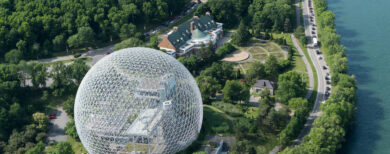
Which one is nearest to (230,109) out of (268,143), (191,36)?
(268,143)

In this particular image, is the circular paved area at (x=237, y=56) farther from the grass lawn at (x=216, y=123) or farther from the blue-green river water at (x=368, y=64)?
the blue-green river water at (x=368, y=64)

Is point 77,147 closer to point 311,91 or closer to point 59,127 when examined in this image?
point 59,127

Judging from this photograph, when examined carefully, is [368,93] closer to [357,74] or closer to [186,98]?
[357,74]

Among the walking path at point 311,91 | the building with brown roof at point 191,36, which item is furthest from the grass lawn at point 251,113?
the building with brown roof at point 191,36

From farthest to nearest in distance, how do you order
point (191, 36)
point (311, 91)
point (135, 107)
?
point (191, 36), point (311, 91), point (135, 107)

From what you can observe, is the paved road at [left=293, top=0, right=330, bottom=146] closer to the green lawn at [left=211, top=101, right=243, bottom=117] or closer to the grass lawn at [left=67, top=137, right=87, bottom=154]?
the green lawn at [left=211, top=101, right=243, bottom=117]

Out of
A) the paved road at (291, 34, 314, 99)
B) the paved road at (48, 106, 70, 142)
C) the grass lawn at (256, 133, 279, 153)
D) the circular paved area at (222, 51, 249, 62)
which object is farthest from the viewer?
the circular paved area at (222, 51, 249, 62)

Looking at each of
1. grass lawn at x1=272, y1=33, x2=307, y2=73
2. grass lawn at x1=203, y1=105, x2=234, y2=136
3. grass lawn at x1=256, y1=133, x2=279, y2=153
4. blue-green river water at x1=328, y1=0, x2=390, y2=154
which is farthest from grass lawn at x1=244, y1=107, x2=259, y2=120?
grass lawn at x1=272, y1=33, x2=307, y2=73
